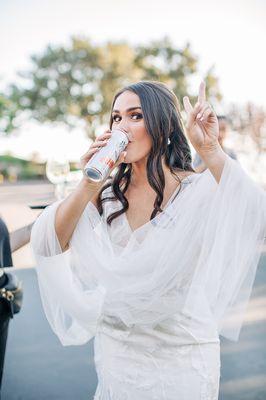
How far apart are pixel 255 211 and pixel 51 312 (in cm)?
100

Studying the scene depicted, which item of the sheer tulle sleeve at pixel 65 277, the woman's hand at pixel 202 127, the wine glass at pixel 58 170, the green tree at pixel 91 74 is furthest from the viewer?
the green tree at pixel 91 74

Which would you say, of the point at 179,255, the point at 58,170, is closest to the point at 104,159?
the point at 179,255

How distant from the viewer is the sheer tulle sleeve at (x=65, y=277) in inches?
71.5

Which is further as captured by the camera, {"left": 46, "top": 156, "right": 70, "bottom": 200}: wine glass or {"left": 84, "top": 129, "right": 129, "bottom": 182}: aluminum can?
{"left": 46, "top": 156, "right": 70, "bottom": 200}: wine glass

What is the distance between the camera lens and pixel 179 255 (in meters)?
1.72

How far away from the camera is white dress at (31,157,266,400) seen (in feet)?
5.54

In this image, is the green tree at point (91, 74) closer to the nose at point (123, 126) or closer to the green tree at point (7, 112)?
the green tree at point (7, 112)

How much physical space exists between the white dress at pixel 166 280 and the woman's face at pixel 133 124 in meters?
0.23

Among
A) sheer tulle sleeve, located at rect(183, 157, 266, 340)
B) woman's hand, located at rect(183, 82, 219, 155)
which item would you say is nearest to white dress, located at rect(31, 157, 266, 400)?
sheer tulle sleeve, located at rect(183, 157, 266, 340)

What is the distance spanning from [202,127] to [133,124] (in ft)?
1.07

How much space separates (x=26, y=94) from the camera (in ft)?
118

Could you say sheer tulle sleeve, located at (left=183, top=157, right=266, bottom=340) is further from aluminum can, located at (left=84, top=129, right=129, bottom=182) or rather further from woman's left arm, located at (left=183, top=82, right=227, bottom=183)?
aluminum can, located at (left=84, top=129, right=129, bottom=182)

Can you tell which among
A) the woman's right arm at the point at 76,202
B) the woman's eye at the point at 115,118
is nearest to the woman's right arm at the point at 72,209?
the woman's right arm at the point at 76,202

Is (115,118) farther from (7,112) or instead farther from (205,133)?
(7,112)
